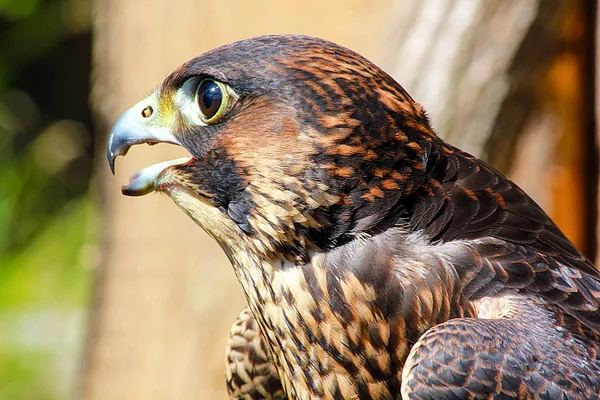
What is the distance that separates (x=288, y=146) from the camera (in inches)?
96.7

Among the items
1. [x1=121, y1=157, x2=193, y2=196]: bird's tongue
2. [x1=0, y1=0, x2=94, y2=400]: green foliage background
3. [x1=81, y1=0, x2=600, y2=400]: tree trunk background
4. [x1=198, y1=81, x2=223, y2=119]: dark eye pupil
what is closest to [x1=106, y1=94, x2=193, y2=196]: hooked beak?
[x1=121, y1=157, x2=193, y2=196]: bird's tongue

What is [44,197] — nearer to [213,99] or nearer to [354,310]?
[213,99]

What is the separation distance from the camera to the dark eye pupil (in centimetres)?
253

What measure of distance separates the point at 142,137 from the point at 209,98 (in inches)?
9.8

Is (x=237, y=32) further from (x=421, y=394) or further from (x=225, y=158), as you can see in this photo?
(x=421, y=394)

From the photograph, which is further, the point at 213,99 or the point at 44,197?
the point at 44,197

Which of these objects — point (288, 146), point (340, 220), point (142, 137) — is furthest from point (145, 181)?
point (340, 220)

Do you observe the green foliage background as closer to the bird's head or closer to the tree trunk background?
the tree trunk background

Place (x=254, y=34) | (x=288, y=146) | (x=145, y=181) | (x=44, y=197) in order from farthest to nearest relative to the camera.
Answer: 1. (x=44, y=197)
2. (x=254, y=34)
3. (x=145, y=181)
4. (x=288, y=146)

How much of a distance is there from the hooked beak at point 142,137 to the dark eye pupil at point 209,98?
0.14 meters

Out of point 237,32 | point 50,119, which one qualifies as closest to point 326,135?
point 237,32

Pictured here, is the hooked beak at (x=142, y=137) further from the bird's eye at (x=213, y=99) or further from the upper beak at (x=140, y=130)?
the bird's eye at (x=213, y=99)

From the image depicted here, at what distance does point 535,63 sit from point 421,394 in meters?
2.59

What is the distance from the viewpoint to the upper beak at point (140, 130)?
2.64 meters
